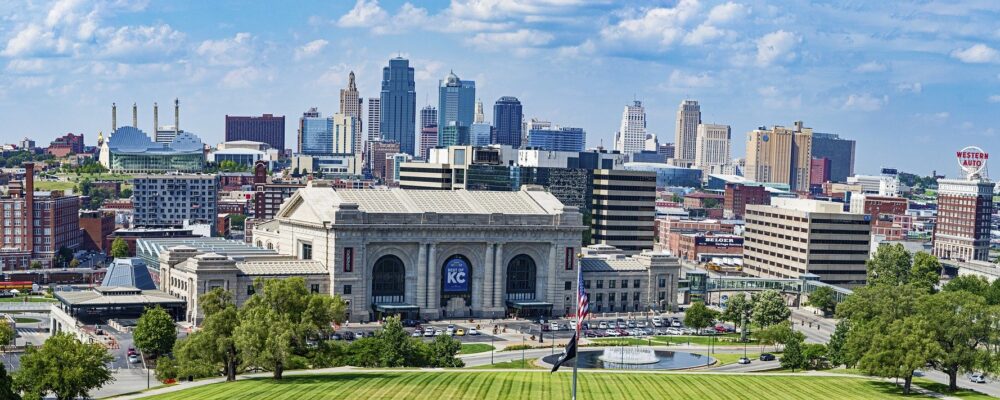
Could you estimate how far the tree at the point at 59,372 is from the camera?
105 metres

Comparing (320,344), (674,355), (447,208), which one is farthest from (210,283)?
(674,355)

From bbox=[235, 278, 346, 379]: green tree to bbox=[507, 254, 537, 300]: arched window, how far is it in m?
56.7

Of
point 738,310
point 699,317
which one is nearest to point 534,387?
point 699,317

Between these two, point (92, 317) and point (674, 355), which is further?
point (92, 317)

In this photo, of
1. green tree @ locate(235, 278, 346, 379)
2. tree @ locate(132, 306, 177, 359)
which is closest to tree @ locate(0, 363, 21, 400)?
green tree @ locate(235, 278, 346, 379)

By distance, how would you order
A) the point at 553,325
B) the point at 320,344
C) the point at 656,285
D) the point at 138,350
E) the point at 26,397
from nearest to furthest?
the point at 26,397
the point at 320,344
the point at 138,350
the point at 553,325
the point at 656,285

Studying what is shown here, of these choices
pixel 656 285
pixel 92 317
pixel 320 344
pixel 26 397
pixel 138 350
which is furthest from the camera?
pixel 656 285

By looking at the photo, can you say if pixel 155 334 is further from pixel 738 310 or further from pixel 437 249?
pixel 738 310

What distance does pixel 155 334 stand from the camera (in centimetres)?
13500

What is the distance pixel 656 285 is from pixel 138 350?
78839 mm

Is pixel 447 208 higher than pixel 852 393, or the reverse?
pixel 447 208

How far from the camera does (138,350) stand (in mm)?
140500

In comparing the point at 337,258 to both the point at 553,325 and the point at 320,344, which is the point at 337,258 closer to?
the point at 553,325

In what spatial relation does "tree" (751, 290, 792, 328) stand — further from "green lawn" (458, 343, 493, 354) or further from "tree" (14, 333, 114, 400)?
"tree" (14, 333, 114, 400)
